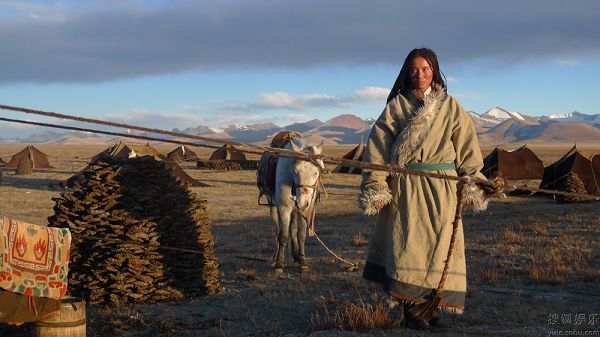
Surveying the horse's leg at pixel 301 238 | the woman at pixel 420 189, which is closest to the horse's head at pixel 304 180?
the horse's leg at pixel 301 238

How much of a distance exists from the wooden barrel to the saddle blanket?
40 cm

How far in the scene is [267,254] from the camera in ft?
33.0

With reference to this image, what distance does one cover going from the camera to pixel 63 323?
4152 millimetres

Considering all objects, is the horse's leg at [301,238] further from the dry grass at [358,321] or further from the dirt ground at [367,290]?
the dry grass at [358,321]

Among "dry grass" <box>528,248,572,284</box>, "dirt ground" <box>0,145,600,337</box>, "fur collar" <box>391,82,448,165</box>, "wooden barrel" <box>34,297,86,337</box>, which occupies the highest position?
"fur collar" <box>391,82,448,165</box>

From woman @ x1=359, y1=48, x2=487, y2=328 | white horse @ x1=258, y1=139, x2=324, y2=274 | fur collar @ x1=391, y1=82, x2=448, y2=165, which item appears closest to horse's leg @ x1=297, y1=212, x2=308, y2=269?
white horse @ x1=258, y1=139, x2=324, y2=274

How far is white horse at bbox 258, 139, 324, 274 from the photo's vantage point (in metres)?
8.26

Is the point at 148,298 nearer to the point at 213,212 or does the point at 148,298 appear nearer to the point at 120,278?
the point at 120,278

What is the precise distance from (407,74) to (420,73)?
5.9 inches

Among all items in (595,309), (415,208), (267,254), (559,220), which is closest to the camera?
(415,208)

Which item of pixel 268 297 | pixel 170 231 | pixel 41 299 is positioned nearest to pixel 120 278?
pixel 170 231

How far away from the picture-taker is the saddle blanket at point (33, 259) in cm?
454

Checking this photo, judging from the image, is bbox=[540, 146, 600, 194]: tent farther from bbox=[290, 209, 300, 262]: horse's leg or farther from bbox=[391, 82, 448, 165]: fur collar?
bbox=[391, 82, 448, 165]: fur collar

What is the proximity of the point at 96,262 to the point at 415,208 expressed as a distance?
3294 mm
